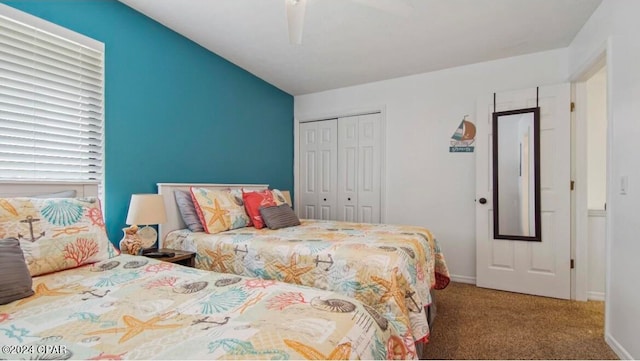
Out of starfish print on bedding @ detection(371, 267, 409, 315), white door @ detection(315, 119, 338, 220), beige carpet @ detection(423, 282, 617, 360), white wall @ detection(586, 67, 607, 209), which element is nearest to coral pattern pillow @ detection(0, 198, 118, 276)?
starfish print on bedding @ detection(371, 267, 409, 315)

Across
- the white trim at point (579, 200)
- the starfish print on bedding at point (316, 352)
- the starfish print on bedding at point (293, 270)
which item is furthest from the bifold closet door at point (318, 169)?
the starfish print on bedding at point (316, 352)

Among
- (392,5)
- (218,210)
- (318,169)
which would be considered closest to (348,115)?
(318,169)

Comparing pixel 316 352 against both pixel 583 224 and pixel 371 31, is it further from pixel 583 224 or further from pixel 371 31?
pixel 583 224

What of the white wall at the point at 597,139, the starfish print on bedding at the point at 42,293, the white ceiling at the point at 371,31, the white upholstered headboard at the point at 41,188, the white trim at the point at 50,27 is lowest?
the starfish print on bedding at the point at 42,293

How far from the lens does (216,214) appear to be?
243 cm

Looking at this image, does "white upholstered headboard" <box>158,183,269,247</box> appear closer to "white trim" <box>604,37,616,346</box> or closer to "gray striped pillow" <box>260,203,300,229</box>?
"gray striped pillow" <box>260,203,300,229</box>

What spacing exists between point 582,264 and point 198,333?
3396 mm

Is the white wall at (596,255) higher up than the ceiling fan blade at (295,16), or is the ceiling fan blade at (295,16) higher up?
the ceiling fan blade at (295,16)

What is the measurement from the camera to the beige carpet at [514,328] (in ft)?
6.00

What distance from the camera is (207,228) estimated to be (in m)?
2.34

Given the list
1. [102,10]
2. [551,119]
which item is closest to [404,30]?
[551,119]

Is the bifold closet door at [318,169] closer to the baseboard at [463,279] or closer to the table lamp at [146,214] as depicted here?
the baseboard at [463,279]

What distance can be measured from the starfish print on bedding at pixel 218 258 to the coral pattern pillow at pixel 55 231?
609 mm

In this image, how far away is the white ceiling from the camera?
223 cm
